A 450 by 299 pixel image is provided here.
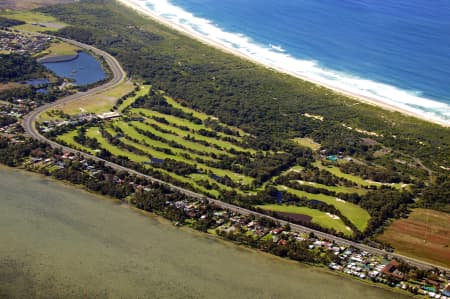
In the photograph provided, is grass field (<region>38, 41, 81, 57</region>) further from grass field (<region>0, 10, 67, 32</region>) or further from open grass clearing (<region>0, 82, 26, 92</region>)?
open grass clearing (<region>0, 82, 26, 92</region>)

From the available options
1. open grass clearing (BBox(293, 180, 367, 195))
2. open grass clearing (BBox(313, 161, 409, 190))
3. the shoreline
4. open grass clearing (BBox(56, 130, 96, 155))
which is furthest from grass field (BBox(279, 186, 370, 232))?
the shoreline

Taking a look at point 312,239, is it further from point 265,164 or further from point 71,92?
point 71,92

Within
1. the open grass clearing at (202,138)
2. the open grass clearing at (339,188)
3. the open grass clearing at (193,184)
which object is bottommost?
the open grass clearing at (193,184)

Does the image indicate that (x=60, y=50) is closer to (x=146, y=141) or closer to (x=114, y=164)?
(x=146, y=141)

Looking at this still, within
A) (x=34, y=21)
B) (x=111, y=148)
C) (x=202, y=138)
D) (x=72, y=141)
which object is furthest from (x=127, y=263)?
(x=34, y=21)

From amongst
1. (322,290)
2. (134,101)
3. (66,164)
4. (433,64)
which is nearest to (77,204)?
(66,164)

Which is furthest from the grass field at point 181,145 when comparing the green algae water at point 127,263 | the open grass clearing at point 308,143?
the green algae water at point 127,263

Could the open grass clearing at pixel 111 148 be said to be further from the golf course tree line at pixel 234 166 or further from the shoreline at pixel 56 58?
the shoreline at pixel 56 58
